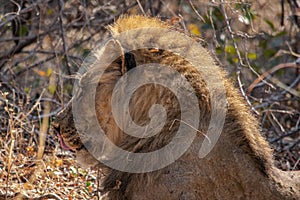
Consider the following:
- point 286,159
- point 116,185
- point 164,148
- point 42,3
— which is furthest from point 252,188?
point 42,3

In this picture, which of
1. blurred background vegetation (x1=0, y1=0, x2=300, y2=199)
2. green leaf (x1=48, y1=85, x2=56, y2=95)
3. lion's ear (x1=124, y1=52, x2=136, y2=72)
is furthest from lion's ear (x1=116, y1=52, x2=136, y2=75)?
green leaf (x1=48, y1=85, x2=56, y2=95)

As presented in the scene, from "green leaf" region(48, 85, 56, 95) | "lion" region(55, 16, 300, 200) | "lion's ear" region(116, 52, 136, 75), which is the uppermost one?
"lion's ear" region(116, 52, 136, 75)

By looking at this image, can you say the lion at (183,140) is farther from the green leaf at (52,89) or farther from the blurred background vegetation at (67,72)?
the green leaf at (52,89)

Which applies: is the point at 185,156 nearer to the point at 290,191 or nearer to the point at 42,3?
the point at 290,191

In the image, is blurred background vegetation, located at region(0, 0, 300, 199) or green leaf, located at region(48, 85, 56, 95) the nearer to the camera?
blurred background vegetation, located at region(0, 0, 300, 199)

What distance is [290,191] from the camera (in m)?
3.54

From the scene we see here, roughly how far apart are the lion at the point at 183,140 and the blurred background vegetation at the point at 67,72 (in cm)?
91

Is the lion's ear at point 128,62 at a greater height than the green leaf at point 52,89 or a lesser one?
greater

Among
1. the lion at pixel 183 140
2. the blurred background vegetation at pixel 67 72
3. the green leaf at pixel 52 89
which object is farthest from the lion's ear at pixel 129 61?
the green leaf at pixel 52 89

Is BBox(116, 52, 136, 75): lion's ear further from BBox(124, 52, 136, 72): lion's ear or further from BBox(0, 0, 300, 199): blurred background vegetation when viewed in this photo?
BBox(0, 0, 300, 199): blurred background vegetation

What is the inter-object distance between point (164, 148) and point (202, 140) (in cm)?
19

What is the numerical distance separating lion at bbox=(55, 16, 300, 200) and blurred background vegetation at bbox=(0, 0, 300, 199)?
907 mm

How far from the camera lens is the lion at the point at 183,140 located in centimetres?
345

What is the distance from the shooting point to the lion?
3449mm
